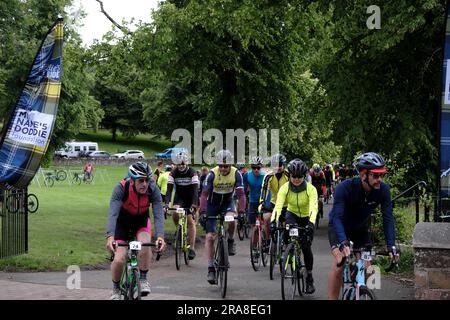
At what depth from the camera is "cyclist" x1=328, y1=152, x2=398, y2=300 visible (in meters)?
6.91

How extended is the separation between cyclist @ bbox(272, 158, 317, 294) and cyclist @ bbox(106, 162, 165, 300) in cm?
234

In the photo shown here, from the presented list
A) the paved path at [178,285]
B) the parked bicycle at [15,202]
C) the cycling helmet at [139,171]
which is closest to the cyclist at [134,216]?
the cycling helmet at [139,171]

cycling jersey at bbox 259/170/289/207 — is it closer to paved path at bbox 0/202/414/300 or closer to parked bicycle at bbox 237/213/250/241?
paved path at bbox 0/202/414/300

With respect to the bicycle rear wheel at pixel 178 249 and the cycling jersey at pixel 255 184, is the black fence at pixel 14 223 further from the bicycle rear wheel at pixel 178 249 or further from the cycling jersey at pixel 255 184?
the cycling jersey at pixel 255 184

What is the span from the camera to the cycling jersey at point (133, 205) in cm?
804

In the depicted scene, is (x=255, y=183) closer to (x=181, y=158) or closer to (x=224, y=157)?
(x=181, y=158)

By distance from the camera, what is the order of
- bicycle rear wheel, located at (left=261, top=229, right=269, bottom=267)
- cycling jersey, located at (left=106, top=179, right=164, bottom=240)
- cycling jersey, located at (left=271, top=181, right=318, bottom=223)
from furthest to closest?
bicycle rear wheel, located at (left=261, top=229, right=269, bottom=267) < cycling jersey, located at (left=271, top=181, right=318, bottom=223) < cycling jersey, located at (left=106, top=179, right=164, bottom=240)

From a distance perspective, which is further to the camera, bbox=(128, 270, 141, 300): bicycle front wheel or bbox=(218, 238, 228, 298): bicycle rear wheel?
bbox=(218, 238, 228, 298): bicycle rear wheel

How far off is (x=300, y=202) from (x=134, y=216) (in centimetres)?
295

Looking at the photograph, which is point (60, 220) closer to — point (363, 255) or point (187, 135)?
point (363, 255)

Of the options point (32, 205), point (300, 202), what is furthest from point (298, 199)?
point (32, 205)

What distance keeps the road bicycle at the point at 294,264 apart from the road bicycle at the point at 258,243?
9.62 ft

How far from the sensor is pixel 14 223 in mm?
13164

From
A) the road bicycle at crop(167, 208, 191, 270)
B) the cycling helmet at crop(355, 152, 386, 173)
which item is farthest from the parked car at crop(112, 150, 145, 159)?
the cycling helmet at crop(355, 152, 386, 173)
